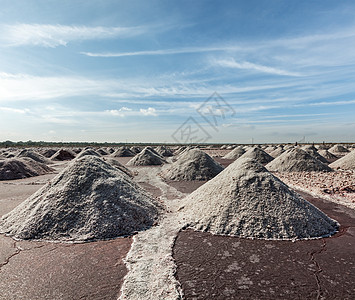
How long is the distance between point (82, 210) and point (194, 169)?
8509 millimetres

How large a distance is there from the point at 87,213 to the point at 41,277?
1.76m

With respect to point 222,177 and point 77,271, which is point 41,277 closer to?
point 77,271

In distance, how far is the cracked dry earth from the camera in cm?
305

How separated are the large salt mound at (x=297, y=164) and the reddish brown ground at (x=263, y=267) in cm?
1021

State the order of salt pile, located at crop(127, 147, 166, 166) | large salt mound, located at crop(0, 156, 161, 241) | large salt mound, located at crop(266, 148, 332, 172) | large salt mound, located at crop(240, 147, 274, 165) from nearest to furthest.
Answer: large salt mound, located at crop(0, 156, 161, 241)
large salt mound, located at crop(266, 148, 332, 172)
large salt mound, located at crop(240, 147, 274, 165)
salt pile, located at crop(127, 147, 166, 166)

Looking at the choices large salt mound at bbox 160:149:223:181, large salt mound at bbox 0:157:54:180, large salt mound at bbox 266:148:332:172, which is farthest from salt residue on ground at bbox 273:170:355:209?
large salt mound at bbox 0:157:54:180

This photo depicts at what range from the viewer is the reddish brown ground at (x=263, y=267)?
10.00 feet

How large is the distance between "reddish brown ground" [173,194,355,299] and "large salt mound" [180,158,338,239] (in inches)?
11.2

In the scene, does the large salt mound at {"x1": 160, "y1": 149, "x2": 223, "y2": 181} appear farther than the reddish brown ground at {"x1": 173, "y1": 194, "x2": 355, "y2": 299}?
Yes

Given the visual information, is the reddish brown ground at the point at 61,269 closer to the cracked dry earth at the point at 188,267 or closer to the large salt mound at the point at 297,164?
the cracked dry earth at the point at 188,267

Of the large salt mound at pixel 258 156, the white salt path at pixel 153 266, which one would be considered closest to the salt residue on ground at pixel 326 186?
the large salt mound at pixel 258 156

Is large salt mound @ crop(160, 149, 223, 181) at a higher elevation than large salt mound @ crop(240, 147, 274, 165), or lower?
lower

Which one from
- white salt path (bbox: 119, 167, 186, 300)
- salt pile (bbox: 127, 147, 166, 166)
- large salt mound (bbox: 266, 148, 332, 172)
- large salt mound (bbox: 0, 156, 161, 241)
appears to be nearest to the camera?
white salt path (bbox: 119, 167, 186, 300)

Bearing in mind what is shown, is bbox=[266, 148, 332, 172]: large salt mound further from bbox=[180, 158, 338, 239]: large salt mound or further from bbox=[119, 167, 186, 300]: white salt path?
bbox=[119, 167, 186, 300]: white salt path
